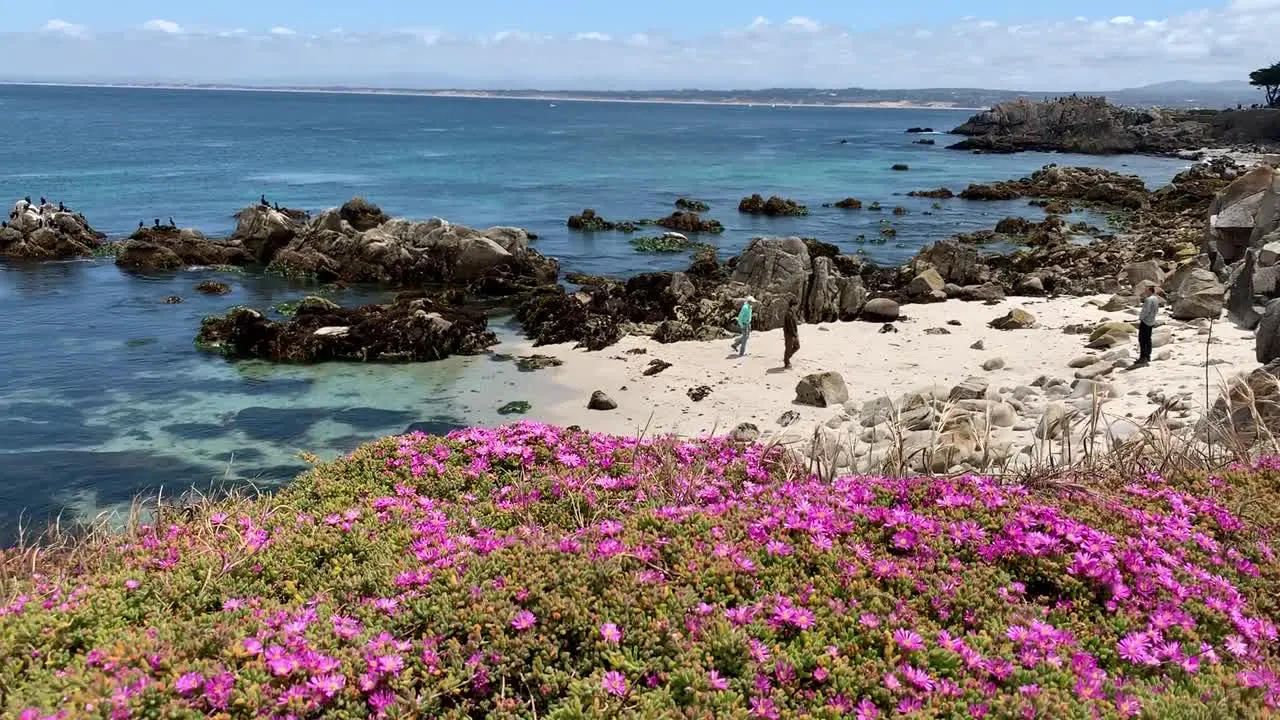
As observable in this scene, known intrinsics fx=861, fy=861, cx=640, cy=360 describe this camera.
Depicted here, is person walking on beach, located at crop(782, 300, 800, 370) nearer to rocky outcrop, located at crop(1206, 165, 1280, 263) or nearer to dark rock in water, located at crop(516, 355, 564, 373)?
dark rock in water, located at crop(516, 355, 564, 373)

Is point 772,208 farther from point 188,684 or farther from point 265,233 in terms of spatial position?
point 188,684

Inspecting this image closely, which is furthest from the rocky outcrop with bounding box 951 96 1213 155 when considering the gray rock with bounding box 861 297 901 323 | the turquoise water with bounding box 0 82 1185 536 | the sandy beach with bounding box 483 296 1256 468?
the sandy beach with bounding box 483 296 1256 468

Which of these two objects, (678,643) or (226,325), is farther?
(226,325)

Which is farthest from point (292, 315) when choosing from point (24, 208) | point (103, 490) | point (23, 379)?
point (24, 208)

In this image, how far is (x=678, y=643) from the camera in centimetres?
369

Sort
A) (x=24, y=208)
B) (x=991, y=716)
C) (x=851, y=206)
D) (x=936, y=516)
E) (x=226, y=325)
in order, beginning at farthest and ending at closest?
(x=851, y=206), (x=24, y=208), (x=226, y=325), (x=936, y=516), (x=991, y=716)

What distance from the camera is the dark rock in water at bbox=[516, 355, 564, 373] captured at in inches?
752

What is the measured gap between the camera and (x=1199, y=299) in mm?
17672

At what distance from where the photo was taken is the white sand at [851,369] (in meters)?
13.8

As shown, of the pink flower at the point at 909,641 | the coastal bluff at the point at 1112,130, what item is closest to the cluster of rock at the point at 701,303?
the pink flower at the point at 909,641

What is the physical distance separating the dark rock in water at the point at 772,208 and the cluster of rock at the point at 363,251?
1957 centimetres

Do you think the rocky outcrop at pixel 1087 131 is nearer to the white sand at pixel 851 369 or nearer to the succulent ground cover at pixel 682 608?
the white sand at pixel 851 369

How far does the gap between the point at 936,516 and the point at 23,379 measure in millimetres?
20442

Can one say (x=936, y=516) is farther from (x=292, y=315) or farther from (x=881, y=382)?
(x=292, y=315)
